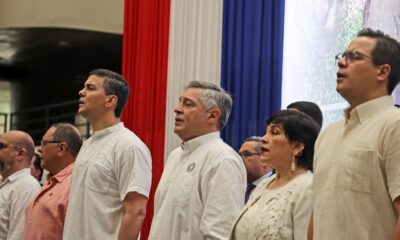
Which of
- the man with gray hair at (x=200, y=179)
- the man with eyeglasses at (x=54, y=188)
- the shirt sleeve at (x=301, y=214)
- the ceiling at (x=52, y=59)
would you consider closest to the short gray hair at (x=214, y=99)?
the man with gray hair at (x=200, y=179)

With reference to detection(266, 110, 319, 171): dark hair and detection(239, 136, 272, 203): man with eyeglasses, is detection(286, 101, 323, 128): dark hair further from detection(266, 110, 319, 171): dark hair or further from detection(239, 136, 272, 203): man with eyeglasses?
detection(239, 136, 272, 203): man with eyeglasses

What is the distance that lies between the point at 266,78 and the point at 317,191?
2.62 metres

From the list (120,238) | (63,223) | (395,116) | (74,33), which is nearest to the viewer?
(395,116)

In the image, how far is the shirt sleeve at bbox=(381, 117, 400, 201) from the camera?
251 cm

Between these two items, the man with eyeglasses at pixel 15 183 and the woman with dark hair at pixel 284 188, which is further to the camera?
the man with eyeglasses at pixel 15 183

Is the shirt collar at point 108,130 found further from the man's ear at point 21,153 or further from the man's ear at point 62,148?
the man's ear at point 21,153

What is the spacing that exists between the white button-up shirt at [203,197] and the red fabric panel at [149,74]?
86.7 inches

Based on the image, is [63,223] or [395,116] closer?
[395,116]

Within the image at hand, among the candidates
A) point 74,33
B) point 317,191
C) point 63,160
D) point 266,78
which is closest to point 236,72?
point 266,78

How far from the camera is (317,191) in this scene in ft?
8.98

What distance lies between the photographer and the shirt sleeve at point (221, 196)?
10.7 ft

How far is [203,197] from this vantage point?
132 inches

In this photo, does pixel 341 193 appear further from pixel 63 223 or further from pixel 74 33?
pixel 74 33

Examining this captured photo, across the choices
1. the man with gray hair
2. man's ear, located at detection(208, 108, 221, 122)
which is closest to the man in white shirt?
the man with gray hair
